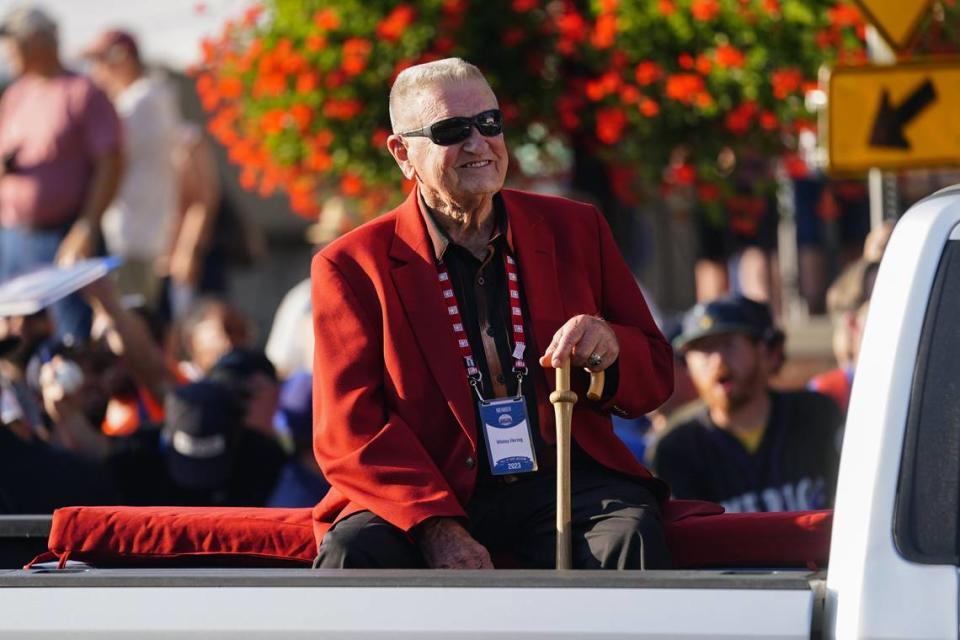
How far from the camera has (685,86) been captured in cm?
952

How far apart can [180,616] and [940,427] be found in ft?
4.50

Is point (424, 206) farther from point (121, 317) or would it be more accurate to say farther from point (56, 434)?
point (121, 317)

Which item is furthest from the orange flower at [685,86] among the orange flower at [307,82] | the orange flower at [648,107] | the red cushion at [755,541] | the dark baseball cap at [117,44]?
the red cushion at [755,541]

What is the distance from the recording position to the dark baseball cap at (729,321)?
7000 mm

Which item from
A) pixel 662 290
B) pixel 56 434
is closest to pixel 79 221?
pixel 56 434

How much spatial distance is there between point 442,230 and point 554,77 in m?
6.38

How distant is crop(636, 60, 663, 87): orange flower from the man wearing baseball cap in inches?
107

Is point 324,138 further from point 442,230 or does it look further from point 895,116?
point 442,230

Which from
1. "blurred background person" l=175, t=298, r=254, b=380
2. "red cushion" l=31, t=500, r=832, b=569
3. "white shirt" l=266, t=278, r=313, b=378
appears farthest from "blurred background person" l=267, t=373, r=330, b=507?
"red cushion" l=31, t=500, r=832, b=569

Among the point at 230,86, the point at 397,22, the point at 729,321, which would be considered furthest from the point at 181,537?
the point at 230,86

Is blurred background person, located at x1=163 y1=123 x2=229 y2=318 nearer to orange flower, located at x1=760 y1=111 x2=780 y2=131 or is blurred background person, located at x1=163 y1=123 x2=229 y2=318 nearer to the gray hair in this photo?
orange flower, located at x1=760 y1=111 x2=780 y2=131

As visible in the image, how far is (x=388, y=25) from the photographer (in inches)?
401

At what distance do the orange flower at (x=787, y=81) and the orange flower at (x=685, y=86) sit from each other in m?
0.41

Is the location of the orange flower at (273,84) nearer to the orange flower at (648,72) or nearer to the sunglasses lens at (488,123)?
the orange flower at (648,72)
